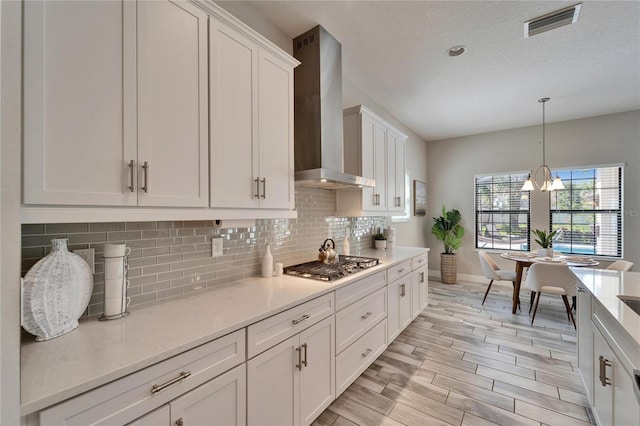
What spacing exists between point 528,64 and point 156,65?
11.9 feet

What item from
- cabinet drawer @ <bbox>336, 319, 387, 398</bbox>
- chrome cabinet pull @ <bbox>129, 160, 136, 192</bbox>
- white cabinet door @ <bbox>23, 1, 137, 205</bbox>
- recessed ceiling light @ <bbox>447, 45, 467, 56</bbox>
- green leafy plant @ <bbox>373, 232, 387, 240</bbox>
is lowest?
cabinet drawer @ <bbox>336, 319, 387, 398</bbox>

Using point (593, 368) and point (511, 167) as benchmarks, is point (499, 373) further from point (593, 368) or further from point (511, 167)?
point (511, 167)

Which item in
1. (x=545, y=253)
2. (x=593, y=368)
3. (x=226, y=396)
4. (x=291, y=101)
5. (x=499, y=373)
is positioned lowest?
(x=499, y=373)

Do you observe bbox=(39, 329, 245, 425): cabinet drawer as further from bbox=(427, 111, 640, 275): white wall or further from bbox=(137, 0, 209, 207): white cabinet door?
bbox=(427, 111, 640, 275): white wall

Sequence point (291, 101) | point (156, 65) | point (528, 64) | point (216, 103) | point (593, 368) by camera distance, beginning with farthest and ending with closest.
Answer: point (528, 64)
point (291, 101)
point (593, 368)
point (216, 103)
point (156, 65)

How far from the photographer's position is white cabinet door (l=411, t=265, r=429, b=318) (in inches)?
131

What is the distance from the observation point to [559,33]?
2.39 metres

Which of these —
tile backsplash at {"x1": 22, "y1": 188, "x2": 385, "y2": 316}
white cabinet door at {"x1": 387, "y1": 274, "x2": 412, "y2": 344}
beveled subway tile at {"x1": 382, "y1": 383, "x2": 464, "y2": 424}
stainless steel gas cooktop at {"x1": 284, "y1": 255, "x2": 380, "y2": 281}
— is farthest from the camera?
white cabinet door at {"x1": 387, "y1": 274, "x2": 412, "y2": 344}

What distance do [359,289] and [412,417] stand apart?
0.94 metres

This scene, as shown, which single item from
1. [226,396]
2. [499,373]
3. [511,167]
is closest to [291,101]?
[226,396]

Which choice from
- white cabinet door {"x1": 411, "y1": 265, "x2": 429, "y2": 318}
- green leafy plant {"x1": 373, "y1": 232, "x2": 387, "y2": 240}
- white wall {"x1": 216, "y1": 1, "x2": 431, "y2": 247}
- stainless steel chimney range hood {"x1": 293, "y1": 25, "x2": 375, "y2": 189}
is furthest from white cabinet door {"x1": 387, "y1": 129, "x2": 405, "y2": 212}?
stainless steel chimney range hood {"x1": 293, "y1": 25, "x2": 375, "y2": 189}

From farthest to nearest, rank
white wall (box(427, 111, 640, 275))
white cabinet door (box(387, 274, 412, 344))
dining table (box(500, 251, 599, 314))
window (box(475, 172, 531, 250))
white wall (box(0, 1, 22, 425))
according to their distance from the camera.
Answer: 1. window (box(475, 172, 531, 250))
2. white wall (box(427, 111, 640, 275))
3. dining table (box(500, 251, 599, 314))
4. white cabinet door (box(387, 274, 412, 344))
5. white wall (box(0, 1, 22, 425))

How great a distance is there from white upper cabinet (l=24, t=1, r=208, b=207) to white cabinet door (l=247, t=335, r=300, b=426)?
0.90 m

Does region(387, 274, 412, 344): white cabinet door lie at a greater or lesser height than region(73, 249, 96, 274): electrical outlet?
lesser
